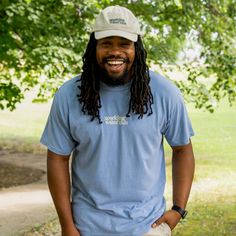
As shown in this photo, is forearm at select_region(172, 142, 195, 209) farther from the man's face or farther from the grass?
the grass

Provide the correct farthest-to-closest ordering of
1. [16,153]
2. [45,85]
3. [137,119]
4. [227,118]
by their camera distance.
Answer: [227,118] < [16,153] < [45,85] < [137,119]

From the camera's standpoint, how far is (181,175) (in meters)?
2.68

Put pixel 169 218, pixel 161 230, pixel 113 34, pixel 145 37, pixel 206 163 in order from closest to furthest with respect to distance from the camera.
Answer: pixel 113 34 → pixel 161 230 → pixel 169 218 → pixel 145 37 → pixel 206 163

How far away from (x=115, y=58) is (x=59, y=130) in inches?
15.8

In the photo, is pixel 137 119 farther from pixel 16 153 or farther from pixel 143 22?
pixel 16 153

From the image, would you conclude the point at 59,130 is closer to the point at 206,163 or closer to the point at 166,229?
the point at 166,229

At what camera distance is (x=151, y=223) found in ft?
8.04

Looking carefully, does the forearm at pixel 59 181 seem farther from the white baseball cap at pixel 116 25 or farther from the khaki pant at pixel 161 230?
the white baseball cap at pixel 116 25

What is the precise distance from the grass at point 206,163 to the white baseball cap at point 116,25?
4042mm

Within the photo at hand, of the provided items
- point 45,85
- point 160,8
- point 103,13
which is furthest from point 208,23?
point 103,13

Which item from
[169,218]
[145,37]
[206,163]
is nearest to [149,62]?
[145,37]

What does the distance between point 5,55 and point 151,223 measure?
6855mm

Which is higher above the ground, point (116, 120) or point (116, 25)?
point (116, 25)

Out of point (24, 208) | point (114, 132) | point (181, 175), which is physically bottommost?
point (24, 208)
